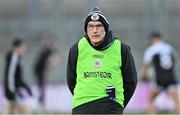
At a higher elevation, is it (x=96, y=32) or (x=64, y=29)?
(x=64, y=29)

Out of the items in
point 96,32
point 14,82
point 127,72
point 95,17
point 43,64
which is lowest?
point 14,82

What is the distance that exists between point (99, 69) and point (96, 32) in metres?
0.35

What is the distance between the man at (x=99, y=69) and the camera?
6531 mm

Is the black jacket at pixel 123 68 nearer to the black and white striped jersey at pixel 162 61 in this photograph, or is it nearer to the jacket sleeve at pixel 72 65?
the jacket sleeve at pixel 72 65

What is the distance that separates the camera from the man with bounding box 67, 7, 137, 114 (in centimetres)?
653

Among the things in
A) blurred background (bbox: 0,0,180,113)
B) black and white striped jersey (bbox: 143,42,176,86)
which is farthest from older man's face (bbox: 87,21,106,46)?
blurred background (bbox: 0,0,180,113)

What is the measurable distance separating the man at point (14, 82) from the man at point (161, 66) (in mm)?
3523

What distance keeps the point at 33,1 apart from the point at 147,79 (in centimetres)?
399

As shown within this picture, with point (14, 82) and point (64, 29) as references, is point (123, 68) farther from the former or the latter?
point (64, 29)

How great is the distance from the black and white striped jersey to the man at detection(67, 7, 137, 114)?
9.15 metres

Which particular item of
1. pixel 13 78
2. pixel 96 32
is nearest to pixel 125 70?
pixel 96 32

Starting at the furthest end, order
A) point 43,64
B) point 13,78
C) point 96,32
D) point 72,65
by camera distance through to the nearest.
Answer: point 43,64 → point 13,78 → point 72,65 → point 96,32

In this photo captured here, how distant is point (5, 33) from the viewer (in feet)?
65.5

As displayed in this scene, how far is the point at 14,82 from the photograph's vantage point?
13.4 m
